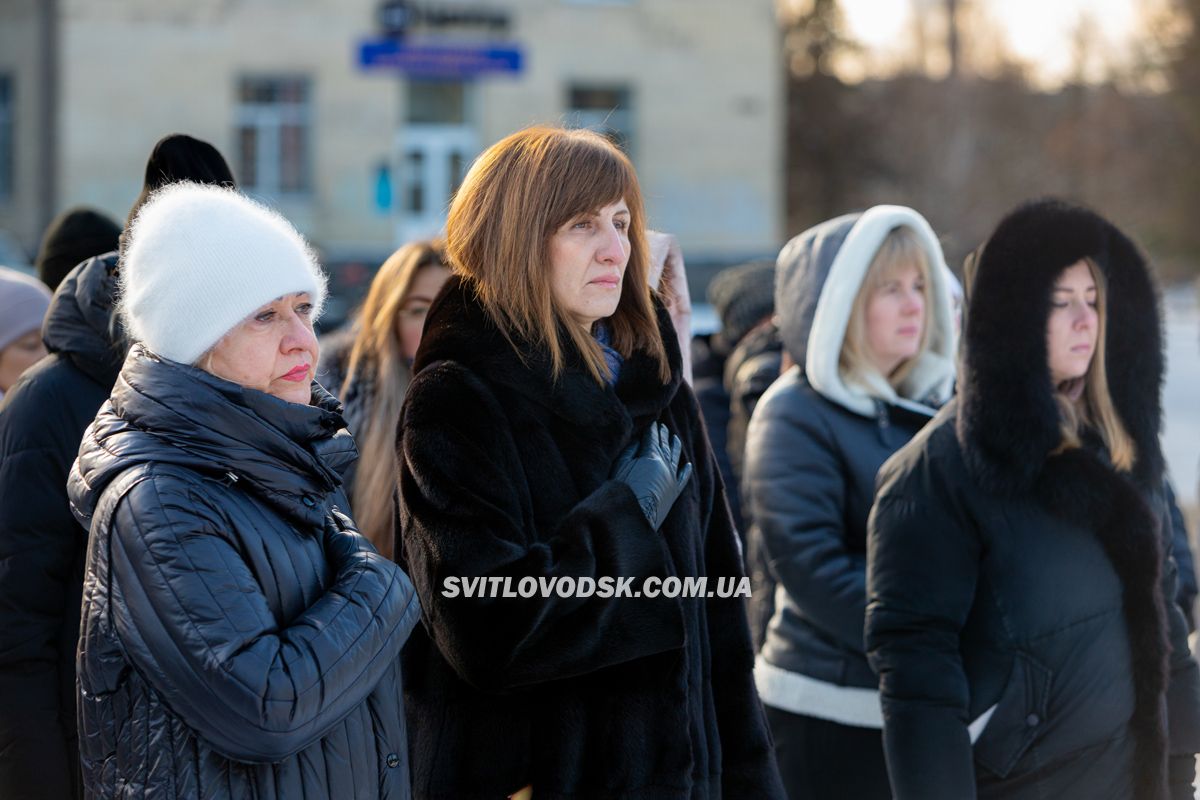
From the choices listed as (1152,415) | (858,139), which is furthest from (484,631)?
(858,139)

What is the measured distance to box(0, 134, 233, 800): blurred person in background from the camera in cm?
309

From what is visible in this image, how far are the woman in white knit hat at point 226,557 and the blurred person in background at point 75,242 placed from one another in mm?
2034

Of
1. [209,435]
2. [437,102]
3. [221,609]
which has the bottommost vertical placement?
[221,609]

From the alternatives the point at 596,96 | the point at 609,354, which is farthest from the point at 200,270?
the point at 596,96

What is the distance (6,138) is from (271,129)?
4664 millimetres

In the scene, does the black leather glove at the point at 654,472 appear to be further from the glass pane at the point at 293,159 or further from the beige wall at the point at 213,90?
the glass pane at the point at 293,159

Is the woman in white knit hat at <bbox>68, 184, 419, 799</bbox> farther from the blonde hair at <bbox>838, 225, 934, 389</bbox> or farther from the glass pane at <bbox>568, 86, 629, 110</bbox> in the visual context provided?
the glass pane at <bbox>568, 86, 629, 110</bbox>

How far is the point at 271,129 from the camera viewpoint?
83.8ft

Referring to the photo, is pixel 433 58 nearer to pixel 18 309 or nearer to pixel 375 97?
pixel 375 97

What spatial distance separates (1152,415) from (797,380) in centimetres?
104

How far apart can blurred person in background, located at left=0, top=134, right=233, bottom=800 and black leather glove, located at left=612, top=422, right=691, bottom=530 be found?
1103 millimetres

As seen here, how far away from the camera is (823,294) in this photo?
4.21m

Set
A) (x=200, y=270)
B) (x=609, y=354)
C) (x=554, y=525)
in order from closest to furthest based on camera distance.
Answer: (x=200, y=270) < (x=554, y=525) < (x=609, y=354)

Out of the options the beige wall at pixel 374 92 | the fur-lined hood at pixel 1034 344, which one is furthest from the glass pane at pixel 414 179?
the fur-lined hood at pixel 1034 344
